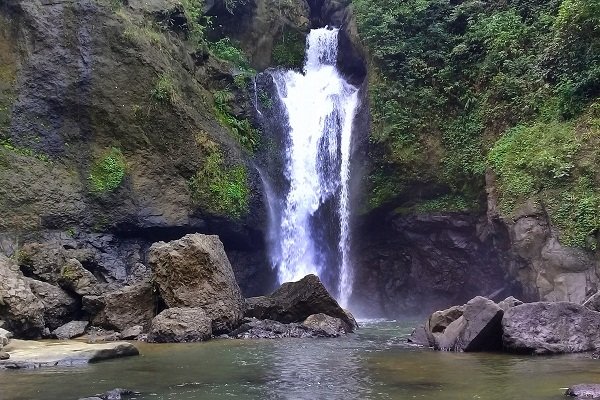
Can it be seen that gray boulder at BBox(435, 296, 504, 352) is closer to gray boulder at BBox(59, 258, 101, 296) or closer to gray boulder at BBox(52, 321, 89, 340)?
gray boulder at BBox(52, 321, 89, 340)

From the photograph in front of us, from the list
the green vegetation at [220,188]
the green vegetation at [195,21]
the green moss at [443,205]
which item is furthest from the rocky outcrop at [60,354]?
Result: the green vegetation at [195,21]

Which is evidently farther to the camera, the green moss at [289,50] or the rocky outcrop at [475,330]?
the green moss at [289,50]

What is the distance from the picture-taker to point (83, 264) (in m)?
18.1

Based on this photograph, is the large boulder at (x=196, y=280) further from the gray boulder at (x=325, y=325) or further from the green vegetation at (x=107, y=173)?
the green vegetation at (x=107, y=173)

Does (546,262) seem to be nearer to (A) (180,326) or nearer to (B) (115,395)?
(A) (180,326)

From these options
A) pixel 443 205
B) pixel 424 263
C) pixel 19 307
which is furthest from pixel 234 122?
pixel 19 307

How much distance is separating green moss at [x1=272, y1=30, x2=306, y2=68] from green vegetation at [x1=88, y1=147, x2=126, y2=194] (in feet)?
38.9

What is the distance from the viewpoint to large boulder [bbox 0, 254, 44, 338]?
13914mm

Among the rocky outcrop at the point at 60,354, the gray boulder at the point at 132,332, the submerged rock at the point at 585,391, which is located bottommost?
the submerged rock at the point at 585,391

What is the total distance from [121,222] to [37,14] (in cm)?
742

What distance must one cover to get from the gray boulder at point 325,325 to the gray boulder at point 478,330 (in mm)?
3392

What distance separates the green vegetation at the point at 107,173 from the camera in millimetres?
19984

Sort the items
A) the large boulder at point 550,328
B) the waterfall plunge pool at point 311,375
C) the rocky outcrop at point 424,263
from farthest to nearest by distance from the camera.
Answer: the rocky outcrop at point 424,263 < the large boulder at point 550,328 < the waterfall plunge pool at point 311,375

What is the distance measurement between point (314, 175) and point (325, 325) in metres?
9.52
